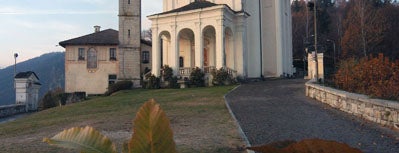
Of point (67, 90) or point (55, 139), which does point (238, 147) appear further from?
point (67, 90)

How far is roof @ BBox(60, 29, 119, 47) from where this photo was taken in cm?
3828

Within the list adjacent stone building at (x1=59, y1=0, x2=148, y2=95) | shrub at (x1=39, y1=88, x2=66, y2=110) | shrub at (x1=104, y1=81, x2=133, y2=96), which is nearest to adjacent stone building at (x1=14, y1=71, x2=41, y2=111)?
shrub at (x1=39, y1=88, x2=66, y2=110)

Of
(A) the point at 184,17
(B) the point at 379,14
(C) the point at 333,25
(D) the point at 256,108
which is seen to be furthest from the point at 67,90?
(C) the point at 333,25

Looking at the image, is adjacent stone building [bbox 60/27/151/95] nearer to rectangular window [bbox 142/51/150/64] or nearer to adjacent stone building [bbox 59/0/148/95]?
adjacent stone building [bbox 59/0/148/95]

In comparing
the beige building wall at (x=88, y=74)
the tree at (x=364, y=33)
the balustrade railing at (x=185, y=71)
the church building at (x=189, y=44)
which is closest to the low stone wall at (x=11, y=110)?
the beige building wall at (x=88, y=74)

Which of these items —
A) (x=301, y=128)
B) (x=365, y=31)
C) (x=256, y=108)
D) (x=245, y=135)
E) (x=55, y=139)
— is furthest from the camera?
(x=365, y=31)

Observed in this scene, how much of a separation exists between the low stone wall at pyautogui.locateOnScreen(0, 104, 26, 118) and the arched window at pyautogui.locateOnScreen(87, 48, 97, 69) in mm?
9951

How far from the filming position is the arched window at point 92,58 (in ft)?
126

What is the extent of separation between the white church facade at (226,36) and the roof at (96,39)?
24.0 feet

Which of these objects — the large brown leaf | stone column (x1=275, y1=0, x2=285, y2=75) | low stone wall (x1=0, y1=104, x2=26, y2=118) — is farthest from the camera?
stone column (x1=275, y1=0, x2=285, y2=75)

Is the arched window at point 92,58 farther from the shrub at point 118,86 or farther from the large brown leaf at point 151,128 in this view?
the large brown leaf at point 151,128

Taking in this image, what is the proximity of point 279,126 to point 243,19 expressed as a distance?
21.8m

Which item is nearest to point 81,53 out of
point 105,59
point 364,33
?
point 105,59

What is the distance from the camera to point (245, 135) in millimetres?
7871
